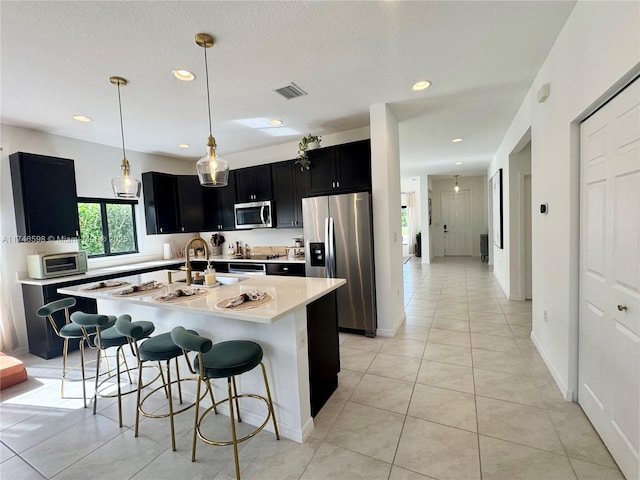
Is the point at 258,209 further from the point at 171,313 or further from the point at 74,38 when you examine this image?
the point at 74,38

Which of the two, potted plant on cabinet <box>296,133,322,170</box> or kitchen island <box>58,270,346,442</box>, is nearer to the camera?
kitchen island <box>58,270,346,442</box>

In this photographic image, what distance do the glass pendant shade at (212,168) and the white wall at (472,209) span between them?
28.1 feet

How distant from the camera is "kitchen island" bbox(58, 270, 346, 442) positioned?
1.87m

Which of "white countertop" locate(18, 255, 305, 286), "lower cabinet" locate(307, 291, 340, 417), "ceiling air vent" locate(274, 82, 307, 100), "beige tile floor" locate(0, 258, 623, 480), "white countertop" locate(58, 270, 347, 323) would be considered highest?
"ceiling air vent" locate(274, 82, 307, 100)

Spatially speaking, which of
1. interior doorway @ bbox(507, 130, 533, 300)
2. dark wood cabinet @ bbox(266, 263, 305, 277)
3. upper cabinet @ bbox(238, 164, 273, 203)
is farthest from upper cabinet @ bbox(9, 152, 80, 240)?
interior doorway @ bbox(507, 130, 533, 300)

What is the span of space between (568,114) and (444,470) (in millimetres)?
2446

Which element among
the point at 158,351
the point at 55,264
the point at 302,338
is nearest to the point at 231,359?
the point at 302,338

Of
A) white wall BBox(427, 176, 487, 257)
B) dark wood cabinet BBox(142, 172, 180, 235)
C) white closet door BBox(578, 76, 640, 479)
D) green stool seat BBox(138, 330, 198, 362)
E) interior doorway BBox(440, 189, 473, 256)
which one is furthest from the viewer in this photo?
interior doorway BBox(440, 189, 473, 256)

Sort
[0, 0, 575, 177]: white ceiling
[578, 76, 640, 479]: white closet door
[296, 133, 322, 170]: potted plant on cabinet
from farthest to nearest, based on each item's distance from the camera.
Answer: [296, 133, 322, 170]: potted plant on cabinet
[0, 0, 575, 177]: white ceiling
[578, 76, 640, 479]: white closet door

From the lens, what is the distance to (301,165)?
4.23m

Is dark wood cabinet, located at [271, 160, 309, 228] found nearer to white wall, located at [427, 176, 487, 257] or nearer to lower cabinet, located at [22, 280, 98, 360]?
lower cabinet, located at [22, 280, 98, 360]

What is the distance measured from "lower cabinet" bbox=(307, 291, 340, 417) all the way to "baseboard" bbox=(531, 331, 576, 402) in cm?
173

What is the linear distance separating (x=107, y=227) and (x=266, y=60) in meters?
3.79

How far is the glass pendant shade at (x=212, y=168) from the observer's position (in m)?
2.22
